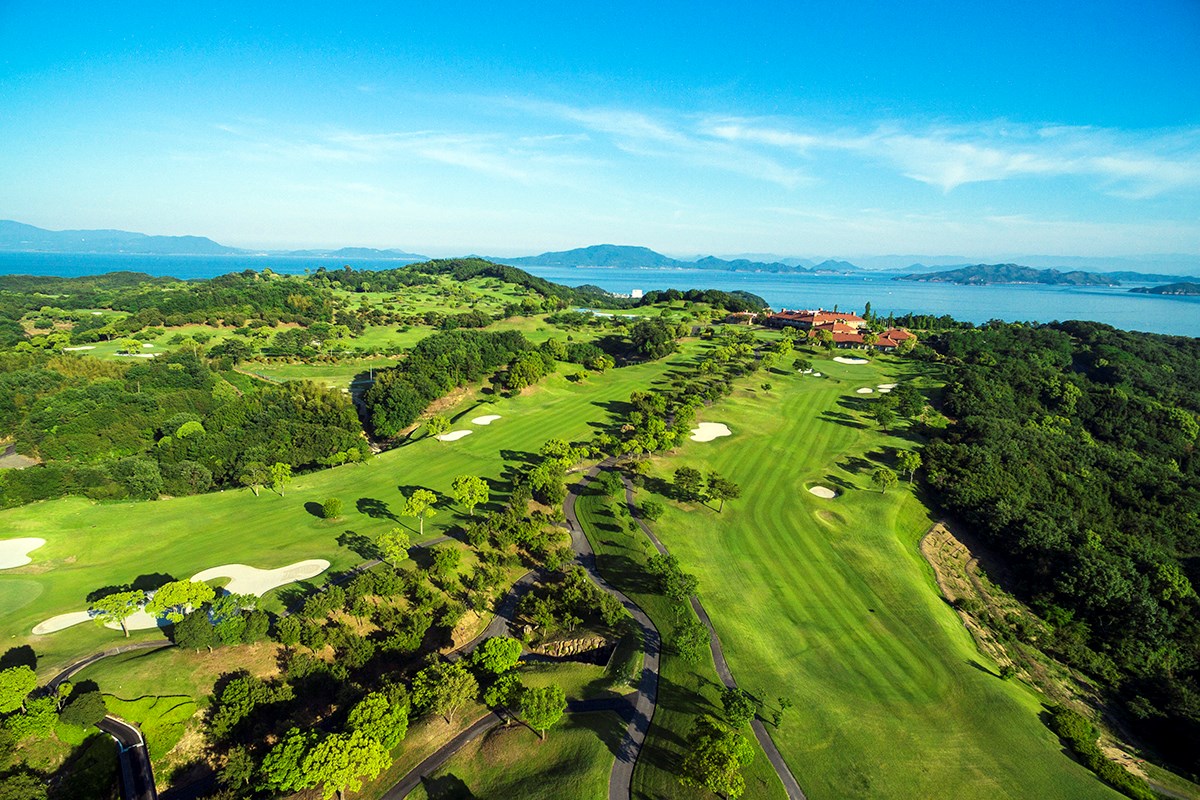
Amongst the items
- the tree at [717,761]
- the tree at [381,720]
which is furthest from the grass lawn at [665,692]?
the tree at [381,720]

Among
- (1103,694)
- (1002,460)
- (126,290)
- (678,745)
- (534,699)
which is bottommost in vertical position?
(1103,694)

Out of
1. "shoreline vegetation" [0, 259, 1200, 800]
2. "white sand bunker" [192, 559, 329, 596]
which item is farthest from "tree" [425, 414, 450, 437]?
"white sand bunker" [192, 559, 329, 596]

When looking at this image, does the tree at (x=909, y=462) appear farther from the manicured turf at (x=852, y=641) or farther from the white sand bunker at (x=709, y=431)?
the white sand bunker at (x=709, y=431)

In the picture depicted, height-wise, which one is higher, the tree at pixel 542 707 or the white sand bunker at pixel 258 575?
the tree at pixel 542 707

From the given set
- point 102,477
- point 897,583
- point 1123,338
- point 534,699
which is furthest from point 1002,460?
point 102,477

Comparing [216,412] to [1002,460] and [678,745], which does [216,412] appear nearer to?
[678,745]
